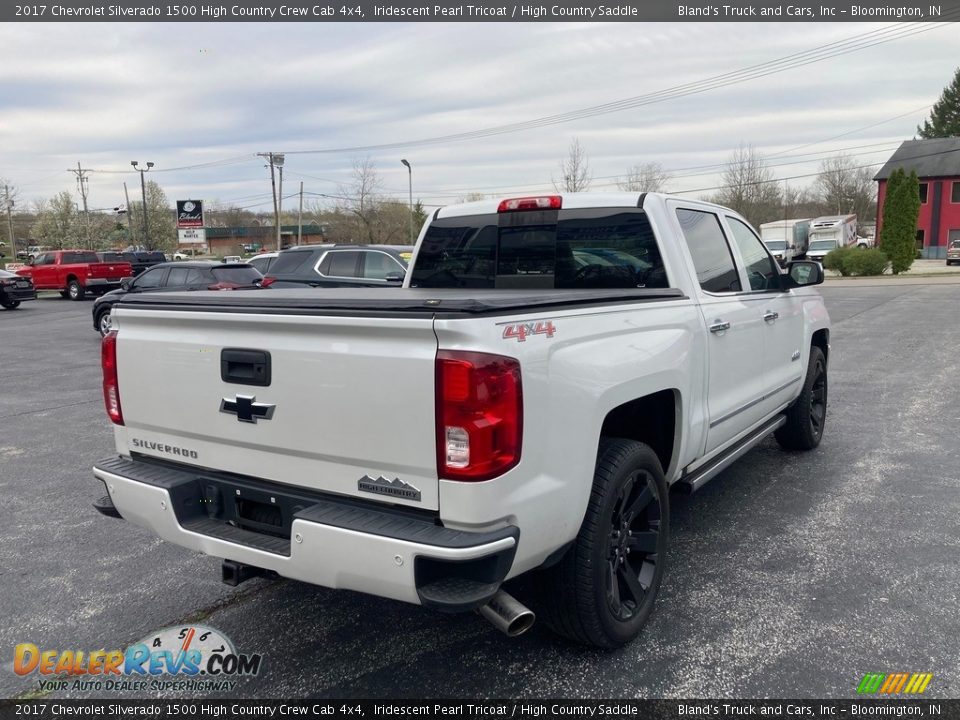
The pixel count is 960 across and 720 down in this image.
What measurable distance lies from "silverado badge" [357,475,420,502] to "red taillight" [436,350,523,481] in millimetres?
147

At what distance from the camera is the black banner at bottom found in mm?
2724

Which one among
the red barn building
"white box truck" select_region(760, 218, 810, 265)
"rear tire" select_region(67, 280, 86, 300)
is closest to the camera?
"rear tire" select_region(67, 280, 86, 300)

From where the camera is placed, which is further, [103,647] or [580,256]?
[580,256]

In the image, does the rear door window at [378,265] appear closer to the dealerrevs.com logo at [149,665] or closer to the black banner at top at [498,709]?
the dealerrevs.com logo at [149,665]

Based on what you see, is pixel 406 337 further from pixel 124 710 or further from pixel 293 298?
pixel 124 710

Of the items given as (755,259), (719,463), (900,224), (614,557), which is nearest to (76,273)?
(755,259)

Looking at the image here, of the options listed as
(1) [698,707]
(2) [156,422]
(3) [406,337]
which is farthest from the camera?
(2) [156,422]

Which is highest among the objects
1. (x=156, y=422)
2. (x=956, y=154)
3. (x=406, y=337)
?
(x=956, y=154)

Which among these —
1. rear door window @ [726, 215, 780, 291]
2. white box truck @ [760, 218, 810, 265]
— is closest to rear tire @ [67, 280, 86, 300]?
rear door window @ [726, 215, 780, 291]

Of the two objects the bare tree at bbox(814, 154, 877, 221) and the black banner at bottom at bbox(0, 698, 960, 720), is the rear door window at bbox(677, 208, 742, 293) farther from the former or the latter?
the bare tree at bbox(814, 154, 877, 221)

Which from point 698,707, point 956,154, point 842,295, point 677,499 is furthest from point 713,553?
point 956,154

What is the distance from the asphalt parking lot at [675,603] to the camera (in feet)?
9.75

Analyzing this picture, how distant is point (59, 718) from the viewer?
2801 mm

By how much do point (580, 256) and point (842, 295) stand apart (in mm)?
23128
